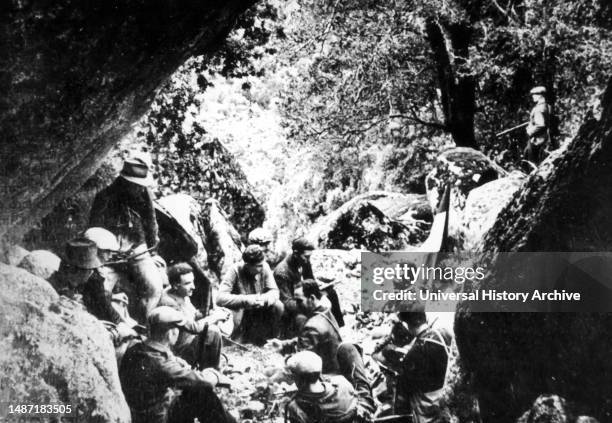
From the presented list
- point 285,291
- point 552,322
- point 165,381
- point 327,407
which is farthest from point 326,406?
point 552,322

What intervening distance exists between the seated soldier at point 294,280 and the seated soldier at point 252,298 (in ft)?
0.16

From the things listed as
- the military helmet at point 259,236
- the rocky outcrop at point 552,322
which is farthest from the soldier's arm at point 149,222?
the rocky outcrop at point 552,322

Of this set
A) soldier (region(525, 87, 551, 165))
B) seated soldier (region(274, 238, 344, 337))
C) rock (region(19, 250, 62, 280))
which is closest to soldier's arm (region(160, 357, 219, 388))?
seated soldier (region(274, 238, 344, 337))

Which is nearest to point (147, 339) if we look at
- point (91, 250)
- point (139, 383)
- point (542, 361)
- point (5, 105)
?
point (139, 383)

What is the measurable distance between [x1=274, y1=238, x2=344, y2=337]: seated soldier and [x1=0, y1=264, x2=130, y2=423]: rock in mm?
1093

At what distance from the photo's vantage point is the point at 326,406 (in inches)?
161

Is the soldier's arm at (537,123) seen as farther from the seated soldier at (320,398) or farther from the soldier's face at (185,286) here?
the soldier's face at (185,286)

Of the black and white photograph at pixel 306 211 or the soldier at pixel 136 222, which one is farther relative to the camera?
the soldier at pixel 136 222

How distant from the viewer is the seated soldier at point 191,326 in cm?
408

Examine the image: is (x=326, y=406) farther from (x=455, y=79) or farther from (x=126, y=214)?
(x=455, y=79)

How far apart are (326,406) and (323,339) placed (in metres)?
0.40

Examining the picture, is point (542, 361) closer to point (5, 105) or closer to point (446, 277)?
point (446, 277)

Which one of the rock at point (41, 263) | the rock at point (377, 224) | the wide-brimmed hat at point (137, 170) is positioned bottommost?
the rock at point (41, 263)

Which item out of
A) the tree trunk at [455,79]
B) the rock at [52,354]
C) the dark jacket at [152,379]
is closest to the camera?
the rock at [52,354]
